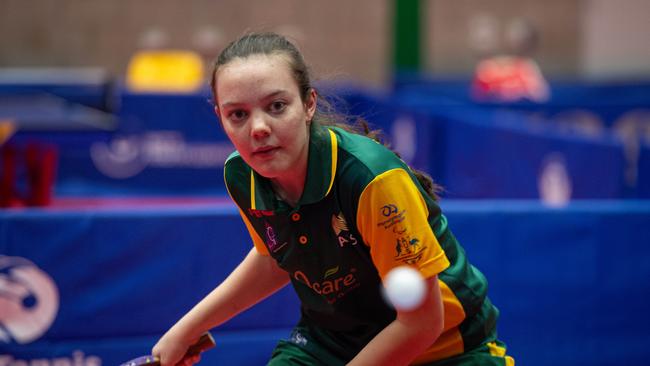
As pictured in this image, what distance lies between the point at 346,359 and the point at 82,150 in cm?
643

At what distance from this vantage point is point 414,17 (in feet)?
→ 46.7

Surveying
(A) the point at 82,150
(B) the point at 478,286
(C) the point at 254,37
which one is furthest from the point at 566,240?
(A) the point at 82,150

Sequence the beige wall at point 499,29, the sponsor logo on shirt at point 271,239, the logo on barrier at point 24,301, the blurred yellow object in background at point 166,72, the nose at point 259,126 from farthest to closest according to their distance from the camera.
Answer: the beige wall at point 499,29 < the blurred yellow object in background at point 166,72 < the logo on barrier at point 24,301 < the sponsor logo on shirt at point 271,239 < the nose at point 259,126

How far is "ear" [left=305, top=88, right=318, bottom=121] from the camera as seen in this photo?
1890 mm

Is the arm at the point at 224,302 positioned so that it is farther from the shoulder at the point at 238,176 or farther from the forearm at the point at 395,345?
the forearm at the point at 395,345

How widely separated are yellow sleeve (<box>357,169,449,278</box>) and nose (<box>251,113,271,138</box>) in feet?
0.74

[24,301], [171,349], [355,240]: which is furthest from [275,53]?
[24,301]

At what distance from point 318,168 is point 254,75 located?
0.24m

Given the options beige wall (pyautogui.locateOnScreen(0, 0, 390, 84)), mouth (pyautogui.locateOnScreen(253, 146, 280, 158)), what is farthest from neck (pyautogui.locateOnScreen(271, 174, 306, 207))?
beige wall (pyautogui.locateOnScreen(0, 0, 390, 84))

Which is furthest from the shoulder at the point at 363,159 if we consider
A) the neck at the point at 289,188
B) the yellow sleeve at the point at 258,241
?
the yellow sleeve at the point at 258,241

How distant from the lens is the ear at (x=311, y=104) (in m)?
1.89

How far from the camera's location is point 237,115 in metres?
1.78

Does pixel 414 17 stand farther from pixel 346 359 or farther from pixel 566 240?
pixel 346 359

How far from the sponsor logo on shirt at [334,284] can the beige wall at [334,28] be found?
35.4 feet
